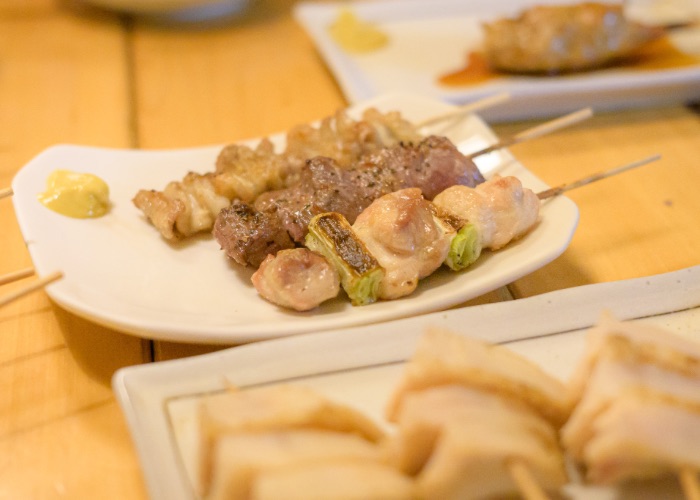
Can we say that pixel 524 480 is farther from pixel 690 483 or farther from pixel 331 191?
pixel 331 191

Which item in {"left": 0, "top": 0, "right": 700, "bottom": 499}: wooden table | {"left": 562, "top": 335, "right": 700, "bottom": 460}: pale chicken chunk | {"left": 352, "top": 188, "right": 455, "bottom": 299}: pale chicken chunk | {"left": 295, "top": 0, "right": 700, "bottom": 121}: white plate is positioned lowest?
{"left": 0, "top": 0, "right": 700, "bottom": 499}: wooden table

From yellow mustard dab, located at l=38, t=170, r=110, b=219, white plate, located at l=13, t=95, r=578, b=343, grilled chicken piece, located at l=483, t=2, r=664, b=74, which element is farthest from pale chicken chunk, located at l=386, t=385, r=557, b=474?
grilled chicken piece, located at l=483, t=2, r=664, b=74

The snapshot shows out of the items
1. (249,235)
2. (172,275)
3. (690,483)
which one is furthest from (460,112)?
(690,483)

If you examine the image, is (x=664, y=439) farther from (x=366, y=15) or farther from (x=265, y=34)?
(x=265, y=34)

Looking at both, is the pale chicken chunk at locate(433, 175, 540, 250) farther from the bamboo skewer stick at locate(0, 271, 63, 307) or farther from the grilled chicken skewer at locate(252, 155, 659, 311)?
the bamboo skewer stick at locate(0, 271, 63, 307)

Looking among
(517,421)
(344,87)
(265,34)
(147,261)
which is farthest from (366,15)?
(517,421)

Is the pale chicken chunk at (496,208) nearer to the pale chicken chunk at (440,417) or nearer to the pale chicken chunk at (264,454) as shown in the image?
the pale chicken chunk at (440,417)
